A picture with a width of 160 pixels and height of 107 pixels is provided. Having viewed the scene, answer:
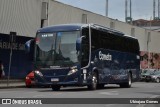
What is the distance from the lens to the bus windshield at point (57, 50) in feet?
87.5

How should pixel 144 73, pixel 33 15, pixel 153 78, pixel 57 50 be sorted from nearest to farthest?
pixel 57 50 < pixel 33 15 < pixel 153 78 < pixel 144 73

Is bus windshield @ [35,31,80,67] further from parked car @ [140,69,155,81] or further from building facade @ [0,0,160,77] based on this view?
parked car @ [140,69,155,81]

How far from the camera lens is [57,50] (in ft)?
87.9

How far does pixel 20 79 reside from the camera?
43031 mm

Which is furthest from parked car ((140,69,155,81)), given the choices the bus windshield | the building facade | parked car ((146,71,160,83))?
the bus windshield

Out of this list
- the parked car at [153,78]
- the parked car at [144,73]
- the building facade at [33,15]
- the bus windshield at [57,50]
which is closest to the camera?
the bus windshield at [57,50]

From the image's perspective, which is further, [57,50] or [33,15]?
[33,15]

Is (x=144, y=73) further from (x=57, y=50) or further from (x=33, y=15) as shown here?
(x=57, y=50)

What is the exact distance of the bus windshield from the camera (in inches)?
1049

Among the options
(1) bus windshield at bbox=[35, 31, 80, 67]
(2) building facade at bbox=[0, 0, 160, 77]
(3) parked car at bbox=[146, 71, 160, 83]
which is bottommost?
(3) parked car at bbox=[146, 71, 160, 83]

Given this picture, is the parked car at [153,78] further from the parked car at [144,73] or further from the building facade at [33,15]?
the building facade at [33,15]

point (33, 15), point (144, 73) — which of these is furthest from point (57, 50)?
point (144, 73)

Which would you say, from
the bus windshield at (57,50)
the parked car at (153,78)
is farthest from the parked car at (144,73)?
the bus windshield at (57,50)

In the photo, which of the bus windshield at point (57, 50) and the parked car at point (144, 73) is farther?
the parked car at point (144, 73)
